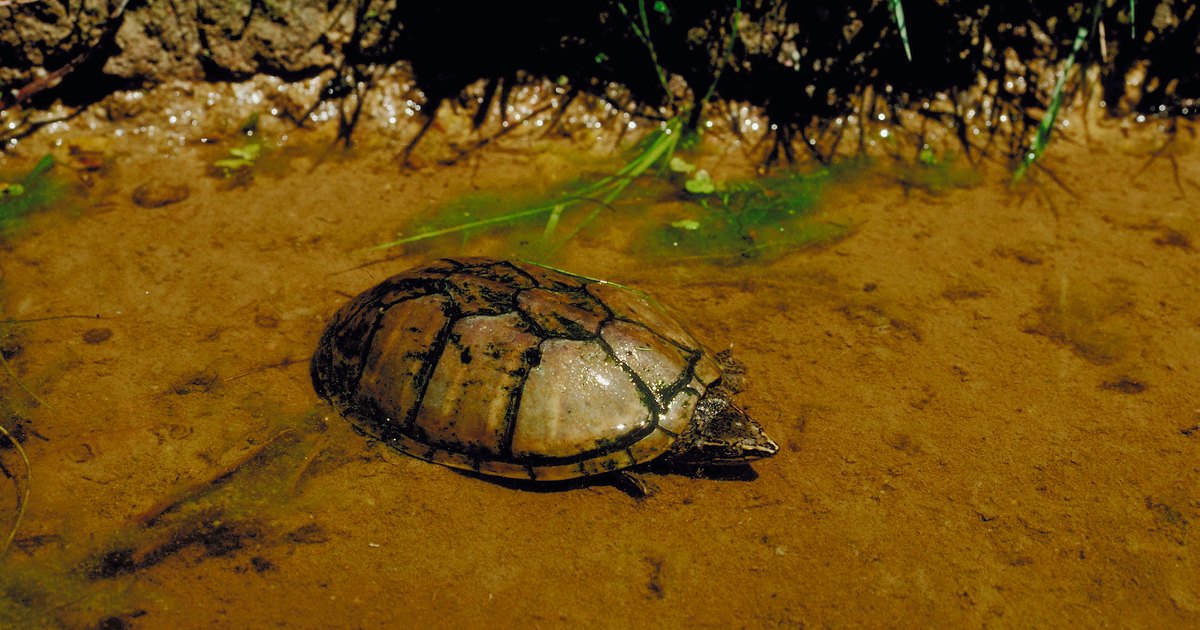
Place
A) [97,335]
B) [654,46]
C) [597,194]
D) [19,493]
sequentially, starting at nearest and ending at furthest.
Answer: [19,493] → [97,335] → [597,194] → [654,46]

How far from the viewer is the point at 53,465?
333 centimetres

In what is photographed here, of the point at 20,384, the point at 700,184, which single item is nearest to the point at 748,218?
the point at 700,184

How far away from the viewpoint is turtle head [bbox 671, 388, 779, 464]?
3.26 m

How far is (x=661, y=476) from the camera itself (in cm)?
344

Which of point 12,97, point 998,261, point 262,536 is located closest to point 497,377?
point 262,536

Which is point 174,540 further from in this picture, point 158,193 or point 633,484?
point 158,193

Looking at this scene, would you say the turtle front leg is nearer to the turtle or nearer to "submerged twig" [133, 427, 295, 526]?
the turtle

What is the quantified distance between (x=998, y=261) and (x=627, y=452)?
269 centimetres

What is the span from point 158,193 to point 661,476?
3.59 meters

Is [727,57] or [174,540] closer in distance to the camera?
[174,540]

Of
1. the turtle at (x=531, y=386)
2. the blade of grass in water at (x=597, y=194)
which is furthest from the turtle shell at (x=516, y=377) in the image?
the blade of grass in water at (x=597, y=194)

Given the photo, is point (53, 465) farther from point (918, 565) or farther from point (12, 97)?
point (918, 565)

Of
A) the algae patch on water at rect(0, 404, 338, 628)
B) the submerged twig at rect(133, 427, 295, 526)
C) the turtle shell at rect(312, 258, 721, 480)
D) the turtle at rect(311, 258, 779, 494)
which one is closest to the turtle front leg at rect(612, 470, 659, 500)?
the turtle at rect(311, 258, 779, 494)

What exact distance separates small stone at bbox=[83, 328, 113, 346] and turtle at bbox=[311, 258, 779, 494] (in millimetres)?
1305
